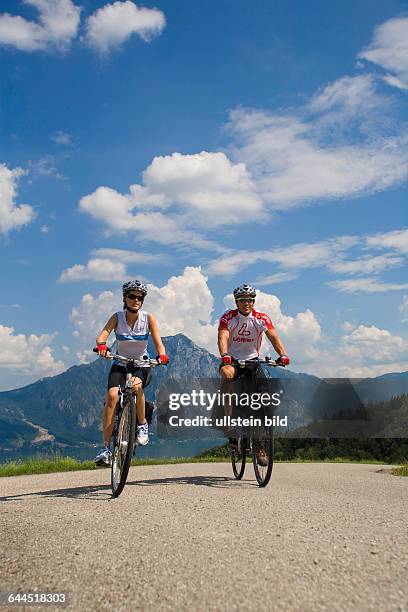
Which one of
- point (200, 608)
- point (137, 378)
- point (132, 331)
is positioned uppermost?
point (132, 331)

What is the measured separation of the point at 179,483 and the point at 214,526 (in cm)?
447

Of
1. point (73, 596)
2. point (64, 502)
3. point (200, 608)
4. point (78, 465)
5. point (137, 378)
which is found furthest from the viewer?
point (78, 465)

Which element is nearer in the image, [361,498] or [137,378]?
[361,498]

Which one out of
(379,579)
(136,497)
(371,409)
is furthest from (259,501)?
(371,409)

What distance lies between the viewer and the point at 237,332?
988 cm

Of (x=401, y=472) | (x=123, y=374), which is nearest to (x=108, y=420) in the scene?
(x=123, y=374)

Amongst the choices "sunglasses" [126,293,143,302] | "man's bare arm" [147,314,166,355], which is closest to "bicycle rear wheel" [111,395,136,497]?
"man's bare arm" [147,314,166,355]

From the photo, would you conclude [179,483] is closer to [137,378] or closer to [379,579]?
[137,378]

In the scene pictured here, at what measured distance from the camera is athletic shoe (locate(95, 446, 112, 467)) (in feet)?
26.8

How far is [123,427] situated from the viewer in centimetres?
818

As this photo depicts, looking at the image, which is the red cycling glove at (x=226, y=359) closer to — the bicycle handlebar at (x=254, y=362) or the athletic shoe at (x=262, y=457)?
the bicycle handlebar at (x=254, y=362)

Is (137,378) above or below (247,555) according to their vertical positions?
above

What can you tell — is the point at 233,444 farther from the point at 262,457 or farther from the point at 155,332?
the point at 155,332

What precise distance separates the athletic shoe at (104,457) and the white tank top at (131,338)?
1.31m
